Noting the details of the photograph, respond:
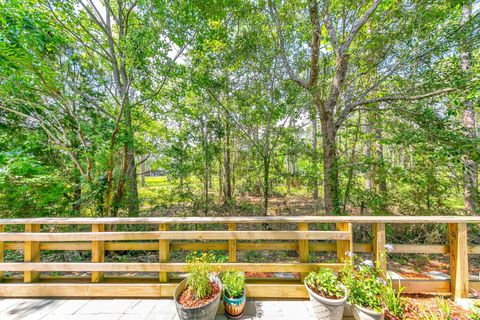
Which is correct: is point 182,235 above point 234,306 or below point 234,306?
above

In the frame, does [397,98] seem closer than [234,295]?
No

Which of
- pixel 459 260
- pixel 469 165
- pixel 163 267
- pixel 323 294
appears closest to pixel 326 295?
pixel 323 294

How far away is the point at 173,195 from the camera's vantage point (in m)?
5.20

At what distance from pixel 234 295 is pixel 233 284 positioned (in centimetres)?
9

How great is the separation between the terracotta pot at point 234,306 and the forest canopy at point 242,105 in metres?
3.11

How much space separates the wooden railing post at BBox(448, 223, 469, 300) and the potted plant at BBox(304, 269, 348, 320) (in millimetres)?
1371

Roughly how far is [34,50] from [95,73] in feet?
6.09

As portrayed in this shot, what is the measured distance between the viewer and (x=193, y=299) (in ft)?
5.41

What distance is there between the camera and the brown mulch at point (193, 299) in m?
1.60

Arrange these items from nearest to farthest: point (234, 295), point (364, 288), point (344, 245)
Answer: point (364, 288)
point (234, 295)
point (344, 245)

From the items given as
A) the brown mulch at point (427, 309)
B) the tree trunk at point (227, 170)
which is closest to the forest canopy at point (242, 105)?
the tree trunk at point (227, 170)

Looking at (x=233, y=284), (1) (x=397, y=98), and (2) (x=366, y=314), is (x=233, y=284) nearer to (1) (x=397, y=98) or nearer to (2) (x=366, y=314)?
(2) (x=366, y=314)

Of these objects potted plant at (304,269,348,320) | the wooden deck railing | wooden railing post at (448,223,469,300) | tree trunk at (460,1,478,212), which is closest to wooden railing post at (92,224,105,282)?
the wooden deck railing

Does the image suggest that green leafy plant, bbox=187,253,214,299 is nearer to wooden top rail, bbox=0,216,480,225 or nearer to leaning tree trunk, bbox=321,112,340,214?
wooden top rail, bbox=0,216,480,225
